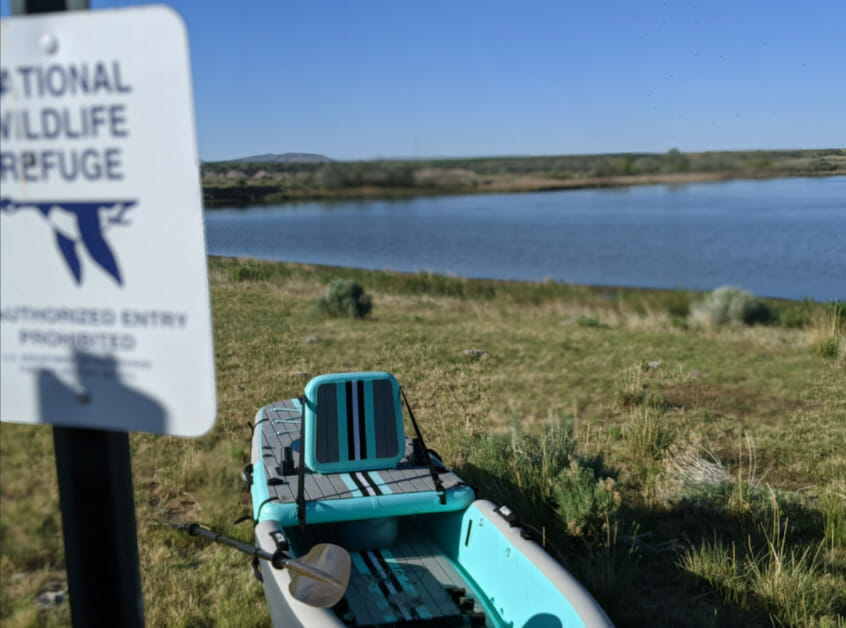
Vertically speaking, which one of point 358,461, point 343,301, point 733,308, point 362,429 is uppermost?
point 362,429

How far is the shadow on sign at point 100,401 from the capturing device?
4.94 feet

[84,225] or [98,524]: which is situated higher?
[84,225]

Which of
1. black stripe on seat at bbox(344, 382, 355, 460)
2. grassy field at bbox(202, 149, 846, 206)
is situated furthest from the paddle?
grassy field at bbox(202, 149, 846, 206)

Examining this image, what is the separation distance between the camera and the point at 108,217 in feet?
4.94

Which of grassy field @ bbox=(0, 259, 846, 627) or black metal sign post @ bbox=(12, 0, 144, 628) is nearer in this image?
black metal sign post @ bbox=(12, 0, 144, 628)

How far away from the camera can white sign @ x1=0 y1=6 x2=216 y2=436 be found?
147 centimetres

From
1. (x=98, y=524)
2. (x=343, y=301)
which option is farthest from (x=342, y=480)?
(x=343, y=301)

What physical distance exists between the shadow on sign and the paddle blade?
41.5 inches

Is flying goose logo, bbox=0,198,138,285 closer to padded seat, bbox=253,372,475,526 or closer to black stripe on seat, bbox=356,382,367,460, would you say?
padded seat, bbox=253,372,475,526

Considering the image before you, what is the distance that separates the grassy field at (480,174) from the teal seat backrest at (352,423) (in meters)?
6.10

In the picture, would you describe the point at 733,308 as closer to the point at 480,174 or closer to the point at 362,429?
the point at 480,174

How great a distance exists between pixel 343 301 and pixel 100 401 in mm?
11244

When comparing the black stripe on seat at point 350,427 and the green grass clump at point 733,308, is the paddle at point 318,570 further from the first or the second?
the green grass clump at point 733,308

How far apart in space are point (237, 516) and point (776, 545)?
3616mm
